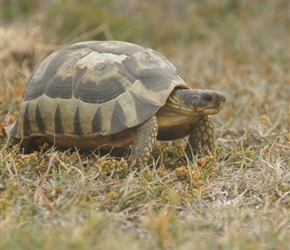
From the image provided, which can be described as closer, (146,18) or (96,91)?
(96,91)

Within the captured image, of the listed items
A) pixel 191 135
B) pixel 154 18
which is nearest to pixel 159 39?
pixel 154 18

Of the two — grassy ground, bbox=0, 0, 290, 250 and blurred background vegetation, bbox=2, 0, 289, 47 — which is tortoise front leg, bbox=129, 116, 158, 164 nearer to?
grassy ground, bbox=0, 0, 290, 250

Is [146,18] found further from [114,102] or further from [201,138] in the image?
[114,102]

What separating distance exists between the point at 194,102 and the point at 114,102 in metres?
0.57

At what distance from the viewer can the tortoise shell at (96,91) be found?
13.6 ft

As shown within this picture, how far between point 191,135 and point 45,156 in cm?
111

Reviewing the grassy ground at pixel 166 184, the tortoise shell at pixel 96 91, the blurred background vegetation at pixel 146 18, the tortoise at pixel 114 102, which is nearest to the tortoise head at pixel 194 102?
the tortoise at pixel 114 102

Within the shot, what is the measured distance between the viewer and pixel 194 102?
13.9 feet

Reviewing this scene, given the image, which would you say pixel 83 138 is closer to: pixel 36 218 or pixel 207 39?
pixel 36 218

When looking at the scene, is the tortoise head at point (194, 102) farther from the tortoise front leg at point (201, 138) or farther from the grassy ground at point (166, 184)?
the grassy ground at point (166, 184)

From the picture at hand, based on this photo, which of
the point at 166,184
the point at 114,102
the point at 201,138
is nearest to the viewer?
the point at 166,184

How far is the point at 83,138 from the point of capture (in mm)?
4289

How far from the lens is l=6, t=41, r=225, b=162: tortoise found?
415 cm

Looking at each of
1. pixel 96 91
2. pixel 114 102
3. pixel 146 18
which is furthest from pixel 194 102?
pixel 146 18
